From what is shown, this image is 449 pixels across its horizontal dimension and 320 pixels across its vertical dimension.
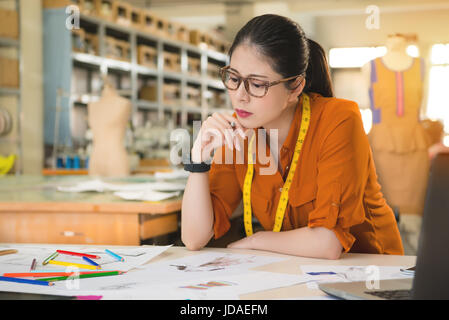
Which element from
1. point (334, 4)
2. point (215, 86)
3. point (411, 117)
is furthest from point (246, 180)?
point (334, 4)

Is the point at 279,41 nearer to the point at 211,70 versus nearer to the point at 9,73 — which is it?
the point at 9,73

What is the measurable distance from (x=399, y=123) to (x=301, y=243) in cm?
218

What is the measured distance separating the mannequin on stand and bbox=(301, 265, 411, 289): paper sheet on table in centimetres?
216

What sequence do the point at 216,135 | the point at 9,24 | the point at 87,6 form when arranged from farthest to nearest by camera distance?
the point at 87,6, the point at 9,24, the point at 216,135

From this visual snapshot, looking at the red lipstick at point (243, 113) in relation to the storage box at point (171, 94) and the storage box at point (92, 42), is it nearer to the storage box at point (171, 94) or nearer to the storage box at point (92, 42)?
the storage box at point (92, 42)

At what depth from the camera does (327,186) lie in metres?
1.28

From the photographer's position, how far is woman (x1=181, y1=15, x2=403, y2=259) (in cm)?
127

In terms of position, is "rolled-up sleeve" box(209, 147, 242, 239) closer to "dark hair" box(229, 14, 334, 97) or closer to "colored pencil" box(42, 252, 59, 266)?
"dark hair" box(229, 14, 334, 97)

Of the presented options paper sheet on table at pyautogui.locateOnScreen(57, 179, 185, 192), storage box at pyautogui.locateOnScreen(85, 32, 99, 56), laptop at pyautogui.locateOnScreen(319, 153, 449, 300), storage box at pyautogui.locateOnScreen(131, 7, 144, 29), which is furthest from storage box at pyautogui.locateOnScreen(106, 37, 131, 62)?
laptop at pyautogui.locateOnScreen(319, 153, 449, 300)

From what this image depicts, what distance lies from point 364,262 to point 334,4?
8.96 m

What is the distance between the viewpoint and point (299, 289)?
2.81 ft

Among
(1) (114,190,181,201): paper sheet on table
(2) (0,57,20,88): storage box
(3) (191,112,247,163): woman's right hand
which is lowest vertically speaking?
(1) (114,190,181,201): paper sheet on table

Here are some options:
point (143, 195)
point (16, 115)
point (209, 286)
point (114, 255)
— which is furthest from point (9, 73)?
point (209, 286)
